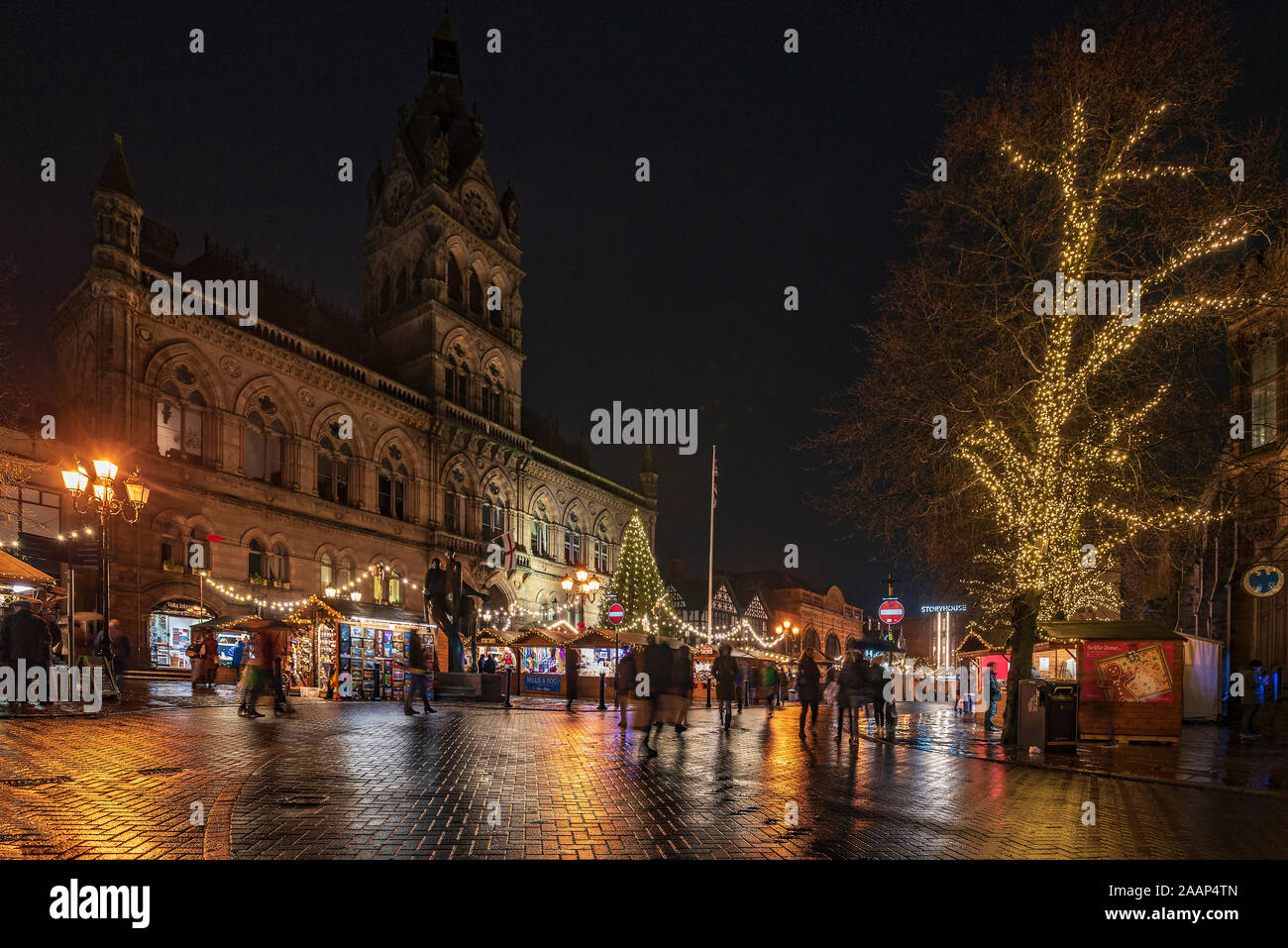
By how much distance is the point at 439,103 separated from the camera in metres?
47.6

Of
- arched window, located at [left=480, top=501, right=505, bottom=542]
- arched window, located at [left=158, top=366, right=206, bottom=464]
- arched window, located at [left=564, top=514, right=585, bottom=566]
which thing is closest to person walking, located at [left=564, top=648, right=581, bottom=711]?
arched window, located at [left=158, top=366, right=206, bottom=464]

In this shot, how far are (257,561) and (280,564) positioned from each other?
1096mm

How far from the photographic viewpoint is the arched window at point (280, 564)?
107 feet

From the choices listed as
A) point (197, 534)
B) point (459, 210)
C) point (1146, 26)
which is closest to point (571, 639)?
point (197, 534)

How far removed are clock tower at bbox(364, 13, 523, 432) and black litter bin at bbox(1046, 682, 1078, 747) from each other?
113ft

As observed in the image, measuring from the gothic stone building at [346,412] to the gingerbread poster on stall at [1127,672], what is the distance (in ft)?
71.0

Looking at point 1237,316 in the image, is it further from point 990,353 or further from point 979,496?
point 979,496

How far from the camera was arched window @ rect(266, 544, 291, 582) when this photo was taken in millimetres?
32469

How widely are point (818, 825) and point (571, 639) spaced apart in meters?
21.8

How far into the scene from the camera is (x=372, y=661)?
25.1 meters

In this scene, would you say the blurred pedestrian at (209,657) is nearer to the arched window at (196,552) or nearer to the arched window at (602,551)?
the arched window at (196,552)

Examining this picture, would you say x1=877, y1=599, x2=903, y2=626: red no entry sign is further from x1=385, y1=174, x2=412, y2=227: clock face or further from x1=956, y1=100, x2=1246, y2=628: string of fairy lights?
x1=385, y1=174, x2=412, y2=227: clock face

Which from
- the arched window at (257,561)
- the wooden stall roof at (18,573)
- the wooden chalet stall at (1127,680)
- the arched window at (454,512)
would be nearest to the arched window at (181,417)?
the arched window at (257,561)
